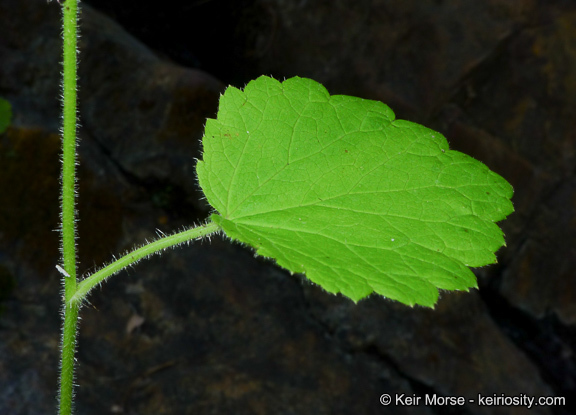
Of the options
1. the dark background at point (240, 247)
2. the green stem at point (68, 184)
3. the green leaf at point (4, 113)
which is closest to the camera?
the green stem at point (68, 184)

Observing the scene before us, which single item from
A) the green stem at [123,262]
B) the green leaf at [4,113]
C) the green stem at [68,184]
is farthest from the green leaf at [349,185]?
the green leaf at [4,113]

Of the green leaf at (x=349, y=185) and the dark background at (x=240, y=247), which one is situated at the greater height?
the green leaf at (x=349, y=185)

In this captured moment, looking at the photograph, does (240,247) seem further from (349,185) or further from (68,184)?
(68,184)

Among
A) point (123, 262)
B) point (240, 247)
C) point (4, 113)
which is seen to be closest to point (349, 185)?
point (123, 262)

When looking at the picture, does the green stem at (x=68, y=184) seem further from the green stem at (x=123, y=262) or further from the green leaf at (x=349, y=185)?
the green leaf at (x=349, y=185)

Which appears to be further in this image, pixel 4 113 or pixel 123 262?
pixel 4 113

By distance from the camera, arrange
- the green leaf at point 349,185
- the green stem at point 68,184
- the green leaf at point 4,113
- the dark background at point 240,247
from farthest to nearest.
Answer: the dark background at point 240,247, the green leaf at point 4,113, the green leaf at point 349,185, the green stem at point 68,184
